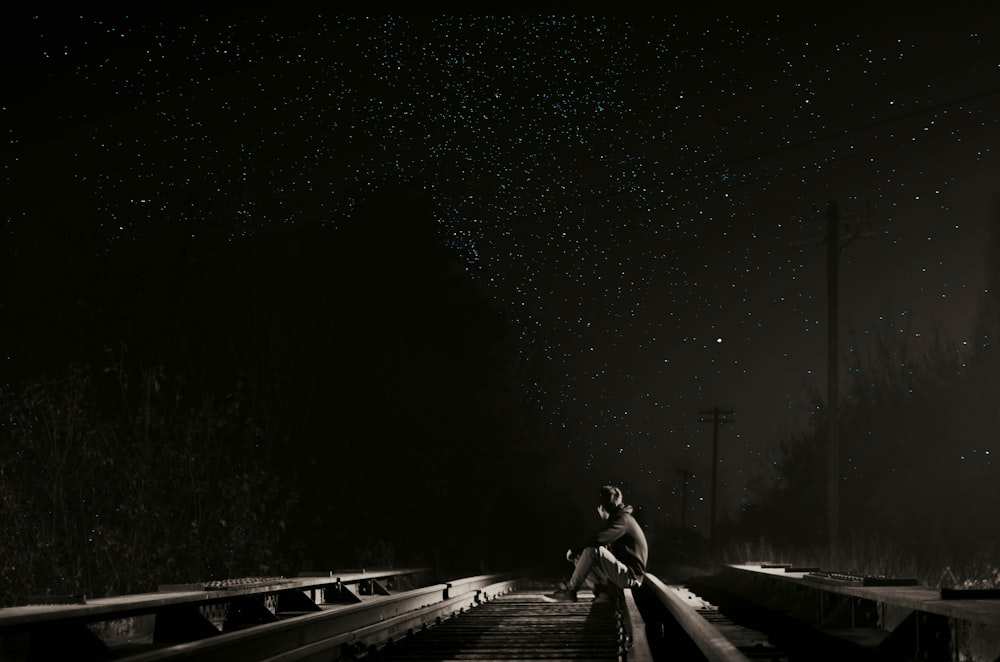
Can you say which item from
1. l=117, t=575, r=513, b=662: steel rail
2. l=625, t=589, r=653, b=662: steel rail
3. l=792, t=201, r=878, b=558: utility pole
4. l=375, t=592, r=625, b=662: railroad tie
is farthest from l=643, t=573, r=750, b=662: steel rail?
l=792, t=201, r=878, b=558: utility pole

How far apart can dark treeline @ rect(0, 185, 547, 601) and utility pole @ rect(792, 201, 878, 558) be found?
25.5ft

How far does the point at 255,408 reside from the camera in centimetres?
1964

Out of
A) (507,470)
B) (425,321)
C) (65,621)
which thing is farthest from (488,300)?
(65,621)

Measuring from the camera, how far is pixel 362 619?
388 inches

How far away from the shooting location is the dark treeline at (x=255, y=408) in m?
12.8

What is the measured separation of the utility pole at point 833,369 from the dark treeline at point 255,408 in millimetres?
7785

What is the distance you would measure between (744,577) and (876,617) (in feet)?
26.5

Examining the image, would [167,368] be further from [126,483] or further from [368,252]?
[368,252]

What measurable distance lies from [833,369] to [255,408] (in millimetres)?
16149

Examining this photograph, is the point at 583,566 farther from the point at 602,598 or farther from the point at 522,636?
the point at 522,636

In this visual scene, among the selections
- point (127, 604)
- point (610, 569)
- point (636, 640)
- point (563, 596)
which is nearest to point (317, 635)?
point (127, 604)

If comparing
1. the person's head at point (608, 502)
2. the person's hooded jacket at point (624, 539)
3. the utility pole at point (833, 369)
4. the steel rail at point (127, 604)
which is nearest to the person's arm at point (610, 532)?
the person's hooded jacket at point (624, 539)

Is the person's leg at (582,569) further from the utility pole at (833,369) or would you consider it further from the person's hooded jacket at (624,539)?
the utility pole at (833,369)

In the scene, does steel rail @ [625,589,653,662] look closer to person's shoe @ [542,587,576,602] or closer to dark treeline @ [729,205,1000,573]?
person's shoe @ [542,587,576,602]
